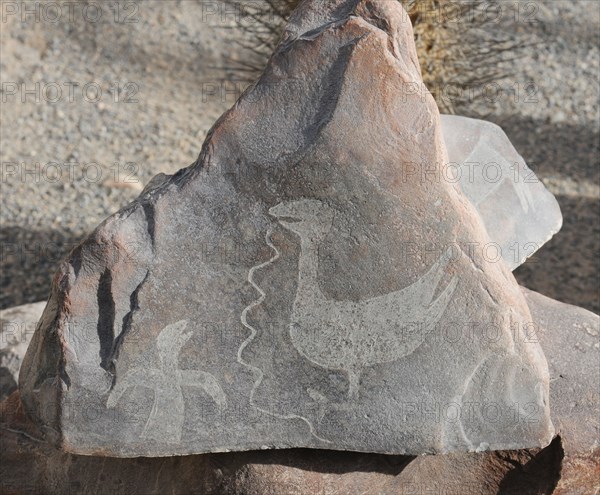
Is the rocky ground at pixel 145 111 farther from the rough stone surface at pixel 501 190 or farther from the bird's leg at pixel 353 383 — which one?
the bird's leg at pixel 353 383

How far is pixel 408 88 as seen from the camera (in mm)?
1439

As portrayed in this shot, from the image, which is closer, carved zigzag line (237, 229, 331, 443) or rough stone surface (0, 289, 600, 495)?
carved zigzag line (237, 229, 331, 443)

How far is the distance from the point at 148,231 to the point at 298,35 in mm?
401

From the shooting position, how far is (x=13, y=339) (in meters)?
2.33

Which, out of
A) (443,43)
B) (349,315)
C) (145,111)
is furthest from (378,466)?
(145,111)

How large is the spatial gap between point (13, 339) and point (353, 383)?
113cm

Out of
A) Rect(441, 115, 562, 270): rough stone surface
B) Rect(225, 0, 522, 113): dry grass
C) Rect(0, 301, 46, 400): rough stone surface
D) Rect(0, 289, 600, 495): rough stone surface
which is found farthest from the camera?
Rect(225, 0, 522, 113): dry grass

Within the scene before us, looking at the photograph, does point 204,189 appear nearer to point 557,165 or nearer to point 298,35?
point 298,35

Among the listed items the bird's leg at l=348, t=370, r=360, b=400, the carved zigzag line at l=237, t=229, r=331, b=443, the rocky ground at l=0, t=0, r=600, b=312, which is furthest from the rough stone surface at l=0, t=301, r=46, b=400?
the bird's leg at l=348, t=370, r=360, b=400

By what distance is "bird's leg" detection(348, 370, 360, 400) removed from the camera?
1.52 meters

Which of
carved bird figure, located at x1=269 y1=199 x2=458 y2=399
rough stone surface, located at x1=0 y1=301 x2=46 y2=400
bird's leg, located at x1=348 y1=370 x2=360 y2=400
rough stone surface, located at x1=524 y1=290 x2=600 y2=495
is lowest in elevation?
rough stone surface, located at x1=524 y1=290 x2=600 y2=495

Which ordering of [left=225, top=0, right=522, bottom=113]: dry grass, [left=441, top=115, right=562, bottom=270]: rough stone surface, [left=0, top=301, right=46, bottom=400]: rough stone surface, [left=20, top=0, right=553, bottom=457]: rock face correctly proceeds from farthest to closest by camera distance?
[left=225, top=0, right=522, bottom=113]: dry grass, [left=0, top=301, right=46, bottom=400]: rough stone surface, [left=441, top=115, right=562, bottom=270]: rough stone surface, [left=20, top=0, right=553, bottom=457]: rock face

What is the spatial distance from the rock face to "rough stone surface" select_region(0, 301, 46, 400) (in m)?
0.74

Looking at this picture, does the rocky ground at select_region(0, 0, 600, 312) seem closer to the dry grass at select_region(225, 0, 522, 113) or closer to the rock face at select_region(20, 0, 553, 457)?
the dry grass at select_region(225, 0, 522, 113)
